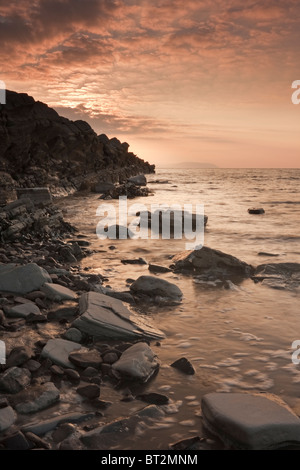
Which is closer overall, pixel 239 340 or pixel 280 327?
pixel 239 340

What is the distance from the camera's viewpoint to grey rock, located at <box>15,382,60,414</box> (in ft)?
9.18

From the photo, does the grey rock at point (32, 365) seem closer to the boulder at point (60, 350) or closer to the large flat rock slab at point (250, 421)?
the boulder at point (60, 350)

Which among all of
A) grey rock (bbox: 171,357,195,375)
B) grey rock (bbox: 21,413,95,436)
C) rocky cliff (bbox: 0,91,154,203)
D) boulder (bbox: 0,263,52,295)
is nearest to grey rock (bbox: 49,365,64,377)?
grey rock (bbox: 21,413,95,436)

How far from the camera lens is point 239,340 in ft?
14.1

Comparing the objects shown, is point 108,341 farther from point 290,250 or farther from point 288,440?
point 290,250

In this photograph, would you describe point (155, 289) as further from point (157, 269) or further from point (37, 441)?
point (37, 441)

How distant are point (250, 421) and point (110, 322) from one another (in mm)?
2025

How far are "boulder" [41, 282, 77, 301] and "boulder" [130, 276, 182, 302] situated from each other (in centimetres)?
105

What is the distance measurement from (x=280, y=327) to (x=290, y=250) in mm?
6157

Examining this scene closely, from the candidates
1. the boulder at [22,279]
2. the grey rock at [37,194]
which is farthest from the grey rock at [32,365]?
the grey rock at [37,194]

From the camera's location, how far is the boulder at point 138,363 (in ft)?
10.8

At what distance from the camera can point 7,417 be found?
2637 millimetres

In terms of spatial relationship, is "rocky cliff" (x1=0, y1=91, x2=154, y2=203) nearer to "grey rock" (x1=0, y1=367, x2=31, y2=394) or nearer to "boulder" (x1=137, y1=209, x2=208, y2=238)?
"boulder" (x1=137, y1=209, x2=208, y2=238)
